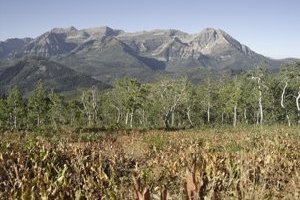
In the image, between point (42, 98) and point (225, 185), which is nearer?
point (225, 185)

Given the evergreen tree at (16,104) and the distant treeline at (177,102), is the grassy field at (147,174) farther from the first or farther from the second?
the evergreen tree at (16,104)

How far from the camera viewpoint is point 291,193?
9.02 meters

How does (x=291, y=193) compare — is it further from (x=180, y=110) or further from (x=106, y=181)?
(x=180, y=110)

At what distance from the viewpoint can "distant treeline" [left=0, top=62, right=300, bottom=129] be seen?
226 ft

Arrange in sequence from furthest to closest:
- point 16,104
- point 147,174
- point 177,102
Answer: point 16,104
point 177,102
point 147,174

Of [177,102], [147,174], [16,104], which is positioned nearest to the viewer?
[147,174]

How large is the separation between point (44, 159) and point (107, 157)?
2.33 m

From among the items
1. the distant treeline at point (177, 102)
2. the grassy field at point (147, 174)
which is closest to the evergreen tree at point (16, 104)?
the distant treeline at point (177, 102)

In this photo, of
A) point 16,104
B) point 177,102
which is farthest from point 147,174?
point 16,104

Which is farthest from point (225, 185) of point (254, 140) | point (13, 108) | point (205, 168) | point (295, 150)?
point (13, 108)

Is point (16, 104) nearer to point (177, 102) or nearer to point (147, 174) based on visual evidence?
point (177, 102)

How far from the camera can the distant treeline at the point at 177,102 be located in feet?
226

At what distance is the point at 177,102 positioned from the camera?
7175cm

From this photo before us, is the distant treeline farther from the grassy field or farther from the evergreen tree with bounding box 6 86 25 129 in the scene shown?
the grassy field
